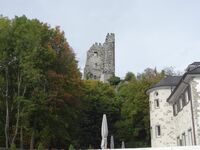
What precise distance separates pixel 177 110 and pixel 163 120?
4.47 metres

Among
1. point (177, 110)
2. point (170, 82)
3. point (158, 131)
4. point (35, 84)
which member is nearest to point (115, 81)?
point (170, 82)

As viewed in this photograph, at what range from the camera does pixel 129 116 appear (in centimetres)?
5428

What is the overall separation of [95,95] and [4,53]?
28.3 m

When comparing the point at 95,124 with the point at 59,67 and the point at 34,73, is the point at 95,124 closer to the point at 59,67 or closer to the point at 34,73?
the point at 59,67

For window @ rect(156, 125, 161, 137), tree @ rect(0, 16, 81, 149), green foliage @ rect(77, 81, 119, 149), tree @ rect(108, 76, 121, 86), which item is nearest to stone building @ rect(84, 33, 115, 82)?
tree @ rect(108, 76, 121, 86)

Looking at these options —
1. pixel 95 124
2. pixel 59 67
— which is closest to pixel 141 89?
pixel 95 124

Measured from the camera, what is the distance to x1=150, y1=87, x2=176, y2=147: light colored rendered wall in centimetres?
3947

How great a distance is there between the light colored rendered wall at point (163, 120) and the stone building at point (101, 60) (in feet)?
199

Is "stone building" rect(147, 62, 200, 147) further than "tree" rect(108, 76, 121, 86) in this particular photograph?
No

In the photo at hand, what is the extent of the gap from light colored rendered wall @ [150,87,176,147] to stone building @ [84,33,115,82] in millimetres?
60739

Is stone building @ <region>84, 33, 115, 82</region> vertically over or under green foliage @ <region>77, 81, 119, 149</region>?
over

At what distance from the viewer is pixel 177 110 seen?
35.8m

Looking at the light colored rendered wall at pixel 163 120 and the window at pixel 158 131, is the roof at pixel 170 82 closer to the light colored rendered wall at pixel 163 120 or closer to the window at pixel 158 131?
the light colored rendered wall at pixel 163 120

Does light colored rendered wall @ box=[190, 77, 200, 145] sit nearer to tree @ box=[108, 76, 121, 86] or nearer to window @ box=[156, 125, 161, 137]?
window @ box=[156, 125, 161, 137]
